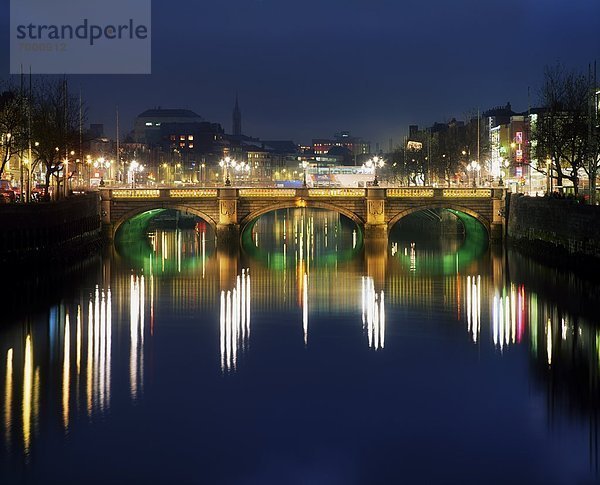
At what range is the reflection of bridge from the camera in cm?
9269

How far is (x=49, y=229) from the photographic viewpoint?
7481 cm

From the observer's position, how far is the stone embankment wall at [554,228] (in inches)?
2625

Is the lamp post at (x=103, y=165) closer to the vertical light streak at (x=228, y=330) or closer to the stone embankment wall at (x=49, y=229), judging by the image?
the stone embankment wall at (x=49, y=229)

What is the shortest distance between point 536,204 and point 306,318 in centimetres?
3549

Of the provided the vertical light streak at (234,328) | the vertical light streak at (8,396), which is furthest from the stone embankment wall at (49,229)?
the vertical light streak at (8,396)

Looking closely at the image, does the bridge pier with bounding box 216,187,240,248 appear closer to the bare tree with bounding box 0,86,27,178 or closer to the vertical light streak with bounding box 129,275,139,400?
the bare tree with bounding box 0,86,27,178

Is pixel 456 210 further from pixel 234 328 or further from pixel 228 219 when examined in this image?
pixel 234 328

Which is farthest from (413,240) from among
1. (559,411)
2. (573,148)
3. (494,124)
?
(494,124)

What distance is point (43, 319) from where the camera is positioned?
49844 mm

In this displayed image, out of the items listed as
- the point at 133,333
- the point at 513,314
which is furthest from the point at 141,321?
the point at 513,314

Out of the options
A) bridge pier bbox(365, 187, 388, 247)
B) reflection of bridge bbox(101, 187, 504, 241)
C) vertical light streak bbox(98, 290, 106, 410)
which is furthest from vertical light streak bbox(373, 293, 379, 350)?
reflection of bridge bbox(101, 187, 504, 241)

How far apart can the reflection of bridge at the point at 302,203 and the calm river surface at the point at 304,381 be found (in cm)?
2369

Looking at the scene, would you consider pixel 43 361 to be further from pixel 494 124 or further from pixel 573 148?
pixel 494 124

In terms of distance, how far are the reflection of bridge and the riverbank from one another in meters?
2.86
